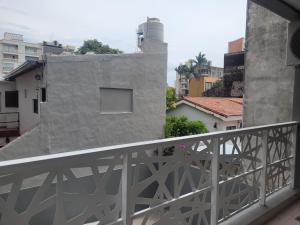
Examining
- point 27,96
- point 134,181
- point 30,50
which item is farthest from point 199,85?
point 134,181

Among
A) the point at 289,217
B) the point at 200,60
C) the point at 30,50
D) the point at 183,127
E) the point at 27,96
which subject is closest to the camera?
the point at 289,217

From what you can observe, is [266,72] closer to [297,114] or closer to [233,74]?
[297,114]

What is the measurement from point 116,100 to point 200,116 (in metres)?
4.95

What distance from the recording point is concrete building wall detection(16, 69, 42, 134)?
26.7 ft

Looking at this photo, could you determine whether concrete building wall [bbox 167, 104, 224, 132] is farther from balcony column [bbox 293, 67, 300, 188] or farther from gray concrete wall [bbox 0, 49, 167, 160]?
balcony column [bbox 293, 67, 300, 188]

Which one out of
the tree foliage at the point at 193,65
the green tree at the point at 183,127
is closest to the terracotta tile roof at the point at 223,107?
the green tree at the point at 183,127

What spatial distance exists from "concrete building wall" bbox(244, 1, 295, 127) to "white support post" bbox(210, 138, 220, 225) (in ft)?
8.41

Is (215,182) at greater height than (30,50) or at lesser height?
lesser

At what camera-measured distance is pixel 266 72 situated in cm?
445

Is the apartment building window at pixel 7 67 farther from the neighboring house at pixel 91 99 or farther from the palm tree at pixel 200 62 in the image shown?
the palm tree at pixel 200 62

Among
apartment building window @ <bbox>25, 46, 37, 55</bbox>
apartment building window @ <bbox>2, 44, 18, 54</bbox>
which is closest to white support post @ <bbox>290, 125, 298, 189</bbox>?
apartment building window @ <bbox>2, 44, 18, 54</bbox>

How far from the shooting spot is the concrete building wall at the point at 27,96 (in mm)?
8125

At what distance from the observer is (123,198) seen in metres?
1.34

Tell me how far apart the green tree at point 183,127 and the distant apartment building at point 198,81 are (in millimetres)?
9538
